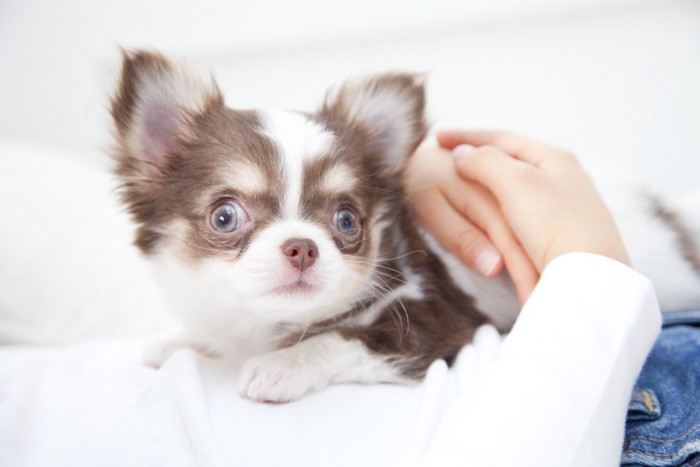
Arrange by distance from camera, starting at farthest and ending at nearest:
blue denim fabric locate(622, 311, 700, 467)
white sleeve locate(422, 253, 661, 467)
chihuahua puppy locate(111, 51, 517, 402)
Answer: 1. chihuahua puppy locate(111, 51, 517, 402)
2. blue denim fabric locate(622, 311, 700, 467)
3. white sleeve locate(422, 253, 661, 467)

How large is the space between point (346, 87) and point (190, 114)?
49 centimetres

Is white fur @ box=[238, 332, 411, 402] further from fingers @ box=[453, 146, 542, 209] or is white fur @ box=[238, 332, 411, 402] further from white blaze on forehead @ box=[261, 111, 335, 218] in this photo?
fingers @ box=[453, 146, 542, 209]

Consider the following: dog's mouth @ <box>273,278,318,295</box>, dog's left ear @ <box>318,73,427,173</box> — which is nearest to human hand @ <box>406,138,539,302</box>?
dog's left ear @ <box>318,73,427,173</box>

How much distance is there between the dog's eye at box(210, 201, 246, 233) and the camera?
57.3 inches

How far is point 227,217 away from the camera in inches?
57.6

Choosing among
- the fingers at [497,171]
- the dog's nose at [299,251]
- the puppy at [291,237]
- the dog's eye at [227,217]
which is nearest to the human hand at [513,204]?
the fingers at [497,171]

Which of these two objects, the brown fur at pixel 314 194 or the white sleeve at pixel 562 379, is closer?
the white sleeve at pixel 562 379

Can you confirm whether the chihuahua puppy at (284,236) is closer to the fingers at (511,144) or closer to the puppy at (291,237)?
the puppy at (291,237)

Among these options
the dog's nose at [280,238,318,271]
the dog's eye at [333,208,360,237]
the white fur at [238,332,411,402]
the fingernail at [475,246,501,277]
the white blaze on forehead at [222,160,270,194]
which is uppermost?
the white blaze on forehead at [222,160,270,194]

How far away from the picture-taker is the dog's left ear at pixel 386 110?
184 centimetres

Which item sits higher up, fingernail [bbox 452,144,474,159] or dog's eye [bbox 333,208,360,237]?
fingernail [bbox 452,144,474,159]

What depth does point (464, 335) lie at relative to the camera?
1.61 meters

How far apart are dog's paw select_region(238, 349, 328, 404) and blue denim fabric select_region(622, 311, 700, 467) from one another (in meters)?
0.65

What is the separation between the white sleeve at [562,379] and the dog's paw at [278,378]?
393mm
